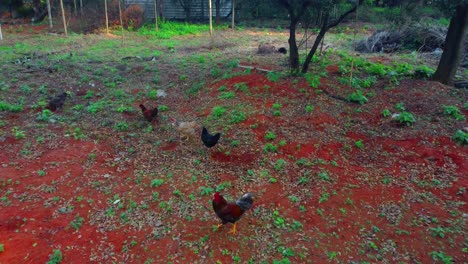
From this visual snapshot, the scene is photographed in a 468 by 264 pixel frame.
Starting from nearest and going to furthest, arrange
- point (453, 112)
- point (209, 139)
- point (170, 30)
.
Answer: point (209, 139)
point (453, 112)
point (170, 30)

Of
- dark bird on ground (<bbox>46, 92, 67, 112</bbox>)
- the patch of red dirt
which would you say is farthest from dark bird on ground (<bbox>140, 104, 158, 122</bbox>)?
dark bird on ground (<bbox>46, 92, 67, 112</bbox>)

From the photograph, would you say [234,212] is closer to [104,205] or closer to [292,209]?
[292,209]

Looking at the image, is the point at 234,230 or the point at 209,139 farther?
the point at 209,139

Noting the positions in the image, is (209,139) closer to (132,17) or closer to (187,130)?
(187,130)

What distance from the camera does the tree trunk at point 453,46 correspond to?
7.06 metres

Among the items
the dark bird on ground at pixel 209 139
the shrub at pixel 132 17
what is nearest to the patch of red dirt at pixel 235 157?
the dark bird on ground at pixel 209 139

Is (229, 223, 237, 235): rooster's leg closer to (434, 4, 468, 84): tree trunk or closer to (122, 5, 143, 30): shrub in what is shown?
(434, 4, 468, 84): tree trunk

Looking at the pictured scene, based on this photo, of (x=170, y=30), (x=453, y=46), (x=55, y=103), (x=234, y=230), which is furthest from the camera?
(x=170, y=30)

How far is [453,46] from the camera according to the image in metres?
7.39

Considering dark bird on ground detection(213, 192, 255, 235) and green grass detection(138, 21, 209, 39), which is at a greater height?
green grass detection(138, 21, 209, 39)

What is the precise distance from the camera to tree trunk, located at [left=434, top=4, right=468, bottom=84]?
706cm

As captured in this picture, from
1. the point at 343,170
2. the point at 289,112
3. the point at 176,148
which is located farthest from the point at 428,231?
the point at 176,148

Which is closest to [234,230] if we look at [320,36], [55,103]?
[55,103]

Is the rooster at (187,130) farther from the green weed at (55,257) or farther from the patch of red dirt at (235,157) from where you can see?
the green weed at (55,257)
